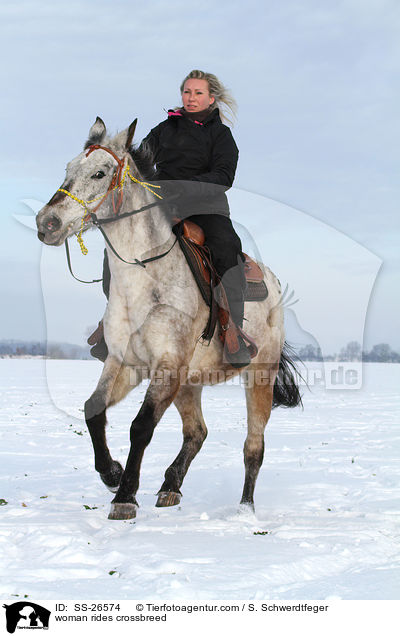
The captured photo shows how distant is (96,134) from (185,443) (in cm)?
324

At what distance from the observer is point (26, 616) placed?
3.44 meters

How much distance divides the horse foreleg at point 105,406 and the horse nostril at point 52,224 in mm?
1289

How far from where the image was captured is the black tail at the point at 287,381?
8141mm

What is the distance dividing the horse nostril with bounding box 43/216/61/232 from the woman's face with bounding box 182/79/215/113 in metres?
2.12

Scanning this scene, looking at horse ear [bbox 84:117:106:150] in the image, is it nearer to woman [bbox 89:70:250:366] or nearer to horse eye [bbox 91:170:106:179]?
horse eye [bbox 91:170:106:179]

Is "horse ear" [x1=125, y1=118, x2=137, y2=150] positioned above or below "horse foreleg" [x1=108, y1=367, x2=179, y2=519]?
above

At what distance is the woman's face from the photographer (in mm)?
6309

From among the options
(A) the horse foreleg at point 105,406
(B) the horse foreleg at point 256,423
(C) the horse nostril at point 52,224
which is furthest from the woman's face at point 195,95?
(B) the horse foreleg at point 256,423

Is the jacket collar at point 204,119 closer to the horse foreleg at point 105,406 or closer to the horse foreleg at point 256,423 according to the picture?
the horse foreleg at point 105,406

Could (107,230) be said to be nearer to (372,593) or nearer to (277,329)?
(277,329)

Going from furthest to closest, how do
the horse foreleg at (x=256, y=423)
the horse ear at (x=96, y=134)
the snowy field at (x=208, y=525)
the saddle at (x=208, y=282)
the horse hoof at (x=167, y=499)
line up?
the horse foreleg at (x=256, y=423), the horse hoof at (x=167, y=499), the saddle at (x=208, y=282), the horse ear at (x=96, y=134), the snowy field at (x=208, y=525)

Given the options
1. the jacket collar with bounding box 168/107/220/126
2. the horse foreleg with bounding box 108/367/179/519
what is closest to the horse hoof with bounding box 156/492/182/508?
the horse foreleg with bounding box 108/367/179/519

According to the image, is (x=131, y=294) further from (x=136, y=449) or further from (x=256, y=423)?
(x=256, y=423)

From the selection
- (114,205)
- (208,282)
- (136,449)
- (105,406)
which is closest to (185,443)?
(105,406)
